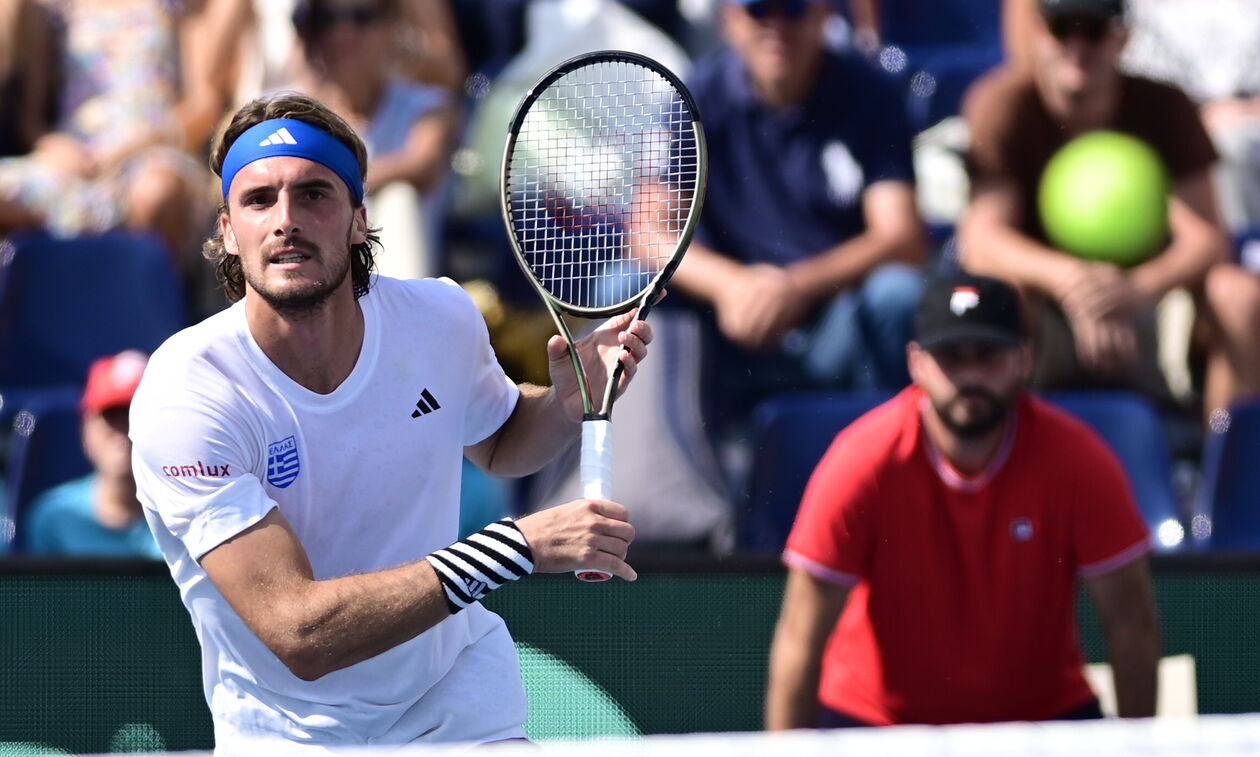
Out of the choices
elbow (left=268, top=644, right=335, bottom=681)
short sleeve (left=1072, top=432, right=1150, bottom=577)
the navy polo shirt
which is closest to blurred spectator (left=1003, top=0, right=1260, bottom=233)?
the navy polo shirt

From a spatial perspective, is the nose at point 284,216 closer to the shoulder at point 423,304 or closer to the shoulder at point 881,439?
the shoulder at point 423,304

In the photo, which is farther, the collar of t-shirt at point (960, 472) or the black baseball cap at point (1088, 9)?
the black baseball cap at point (1088, 9)

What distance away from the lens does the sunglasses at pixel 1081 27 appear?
17.0 feet

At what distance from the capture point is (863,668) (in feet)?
13.5

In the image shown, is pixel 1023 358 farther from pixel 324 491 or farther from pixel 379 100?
pixel 379 100

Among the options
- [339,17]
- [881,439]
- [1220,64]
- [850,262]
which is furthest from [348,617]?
[1220,64]

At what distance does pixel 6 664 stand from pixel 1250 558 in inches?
120

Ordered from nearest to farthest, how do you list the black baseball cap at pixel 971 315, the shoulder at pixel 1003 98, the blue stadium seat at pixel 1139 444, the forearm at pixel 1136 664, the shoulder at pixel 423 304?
1. the shoulder at pixel 423 304
2. the forearm at pixel 1136 664
3. the black baseball cap at pixel 971 315
4. the blue stadium seat at pixel 1139 444
5. the shoulder at pixel 1003 98

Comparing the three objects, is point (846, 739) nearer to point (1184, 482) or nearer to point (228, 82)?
point (1184, 482)

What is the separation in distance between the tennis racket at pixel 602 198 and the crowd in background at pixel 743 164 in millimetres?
317

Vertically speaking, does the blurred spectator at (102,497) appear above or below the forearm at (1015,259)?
below

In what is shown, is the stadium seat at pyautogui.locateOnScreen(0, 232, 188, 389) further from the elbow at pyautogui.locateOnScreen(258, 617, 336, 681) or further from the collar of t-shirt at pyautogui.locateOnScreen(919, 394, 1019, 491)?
the elbow at pyautogui.locateOnScreen(258, 617, 336, 681)

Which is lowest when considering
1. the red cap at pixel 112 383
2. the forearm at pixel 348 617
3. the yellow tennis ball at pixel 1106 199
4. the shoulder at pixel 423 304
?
the forearm at pixel 348 617

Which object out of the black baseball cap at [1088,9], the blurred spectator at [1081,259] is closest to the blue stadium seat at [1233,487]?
the blurred spectator at [1081,259]
